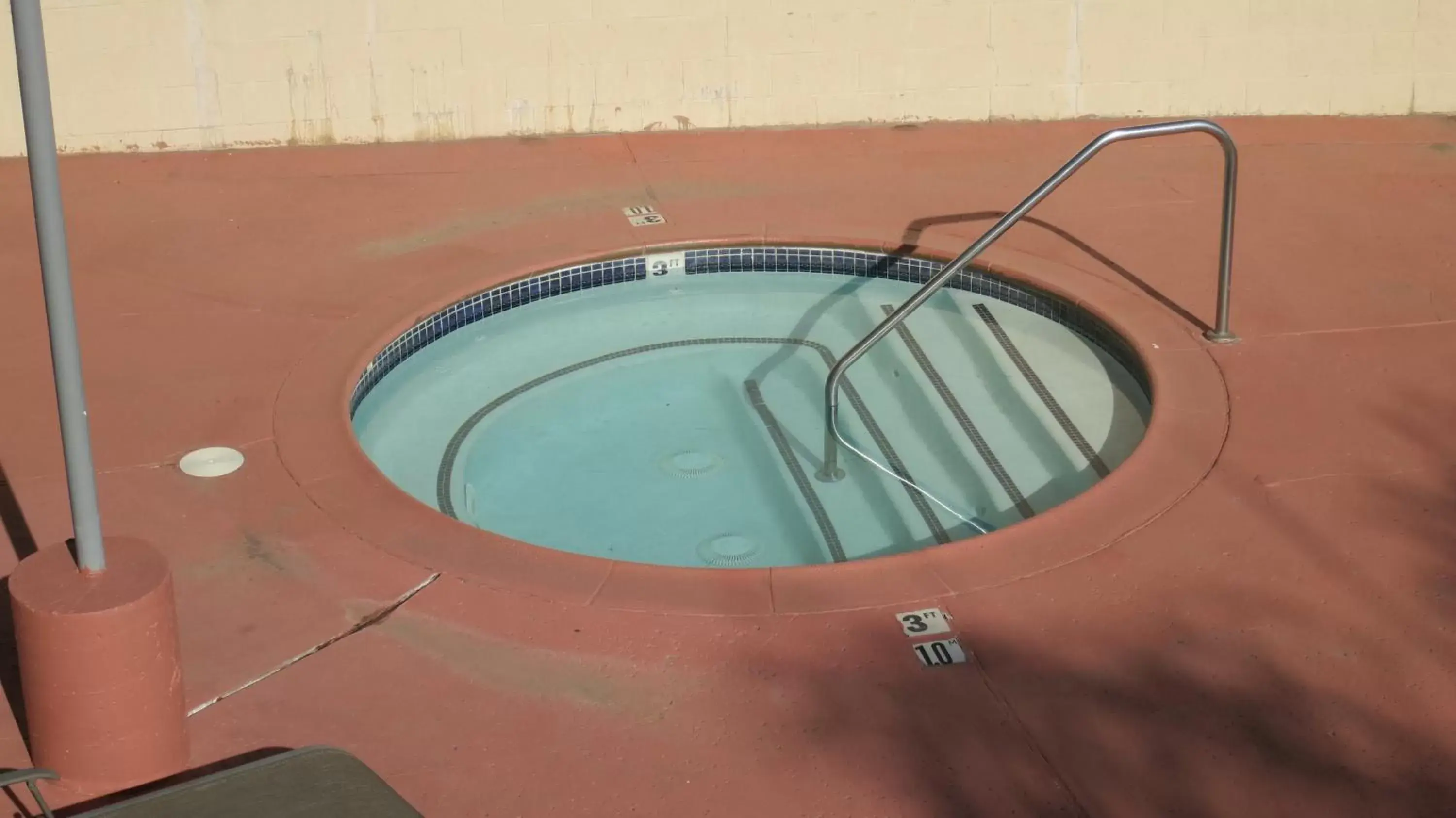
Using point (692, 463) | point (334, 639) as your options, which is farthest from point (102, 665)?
point (692, 463)

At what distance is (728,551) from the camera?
5.87m

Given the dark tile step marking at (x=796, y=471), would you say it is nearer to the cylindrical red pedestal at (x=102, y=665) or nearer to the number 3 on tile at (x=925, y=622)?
the number 3 on tile at (x=925, y=622)

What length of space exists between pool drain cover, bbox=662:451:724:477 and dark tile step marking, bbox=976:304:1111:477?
145 centimetres

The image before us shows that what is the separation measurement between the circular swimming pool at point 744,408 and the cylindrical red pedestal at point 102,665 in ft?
6.47

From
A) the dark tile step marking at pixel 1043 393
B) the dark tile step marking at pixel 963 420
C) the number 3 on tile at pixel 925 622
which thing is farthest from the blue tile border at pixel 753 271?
the number 3 on tile at pixel 925 622

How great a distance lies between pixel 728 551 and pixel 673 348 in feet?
5.07

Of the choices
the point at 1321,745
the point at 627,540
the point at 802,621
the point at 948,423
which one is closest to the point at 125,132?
the point at 627,540

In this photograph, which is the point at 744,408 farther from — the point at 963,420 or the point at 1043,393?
the point at 1043,393

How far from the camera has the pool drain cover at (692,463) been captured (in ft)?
20.8

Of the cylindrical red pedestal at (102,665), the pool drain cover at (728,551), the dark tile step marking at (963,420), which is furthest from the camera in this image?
the dark tile step marking at (963,420)

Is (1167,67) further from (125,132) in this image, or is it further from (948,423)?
(125,132)

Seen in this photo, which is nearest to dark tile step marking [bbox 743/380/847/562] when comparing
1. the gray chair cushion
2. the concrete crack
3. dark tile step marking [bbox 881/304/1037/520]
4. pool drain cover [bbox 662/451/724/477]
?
pool drain cover [bbox 662/451/724/477]

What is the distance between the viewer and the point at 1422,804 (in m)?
3.74

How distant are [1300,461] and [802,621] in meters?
2.03
